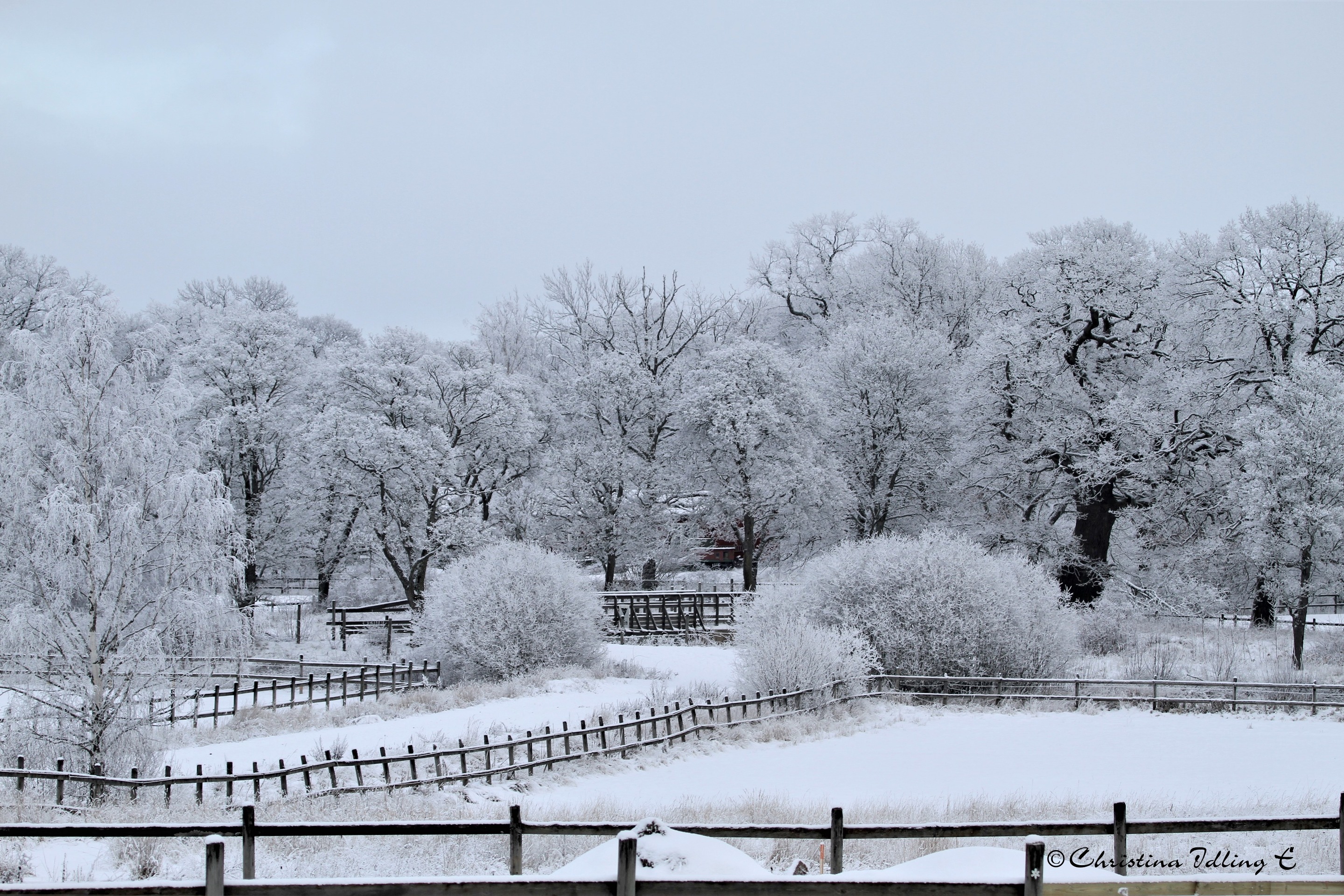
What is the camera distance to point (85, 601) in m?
15.8

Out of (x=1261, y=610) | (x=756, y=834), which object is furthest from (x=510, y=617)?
(x=1261, y=610)

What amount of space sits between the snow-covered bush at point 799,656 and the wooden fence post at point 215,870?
17901 millimetres

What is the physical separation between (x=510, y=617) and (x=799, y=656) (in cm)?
906

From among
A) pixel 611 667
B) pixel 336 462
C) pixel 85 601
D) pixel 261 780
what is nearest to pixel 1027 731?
pixel 611 667

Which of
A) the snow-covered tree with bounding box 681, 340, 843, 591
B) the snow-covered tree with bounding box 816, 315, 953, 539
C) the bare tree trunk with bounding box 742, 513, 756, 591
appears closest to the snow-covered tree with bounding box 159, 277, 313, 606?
the snow-covered tree with bounding box 681, 340, 843, 591

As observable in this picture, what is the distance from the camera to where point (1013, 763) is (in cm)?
1672

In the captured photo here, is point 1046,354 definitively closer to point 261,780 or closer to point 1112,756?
point 1112,756

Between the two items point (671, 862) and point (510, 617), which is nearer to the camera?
point (671, 862)

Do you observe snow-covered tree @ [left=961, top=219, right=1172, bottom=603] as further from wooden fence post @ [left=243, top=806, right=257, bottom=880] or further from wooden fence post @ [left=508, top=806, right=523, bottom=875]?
wooden fence post @ [left=243, top=806, right=257, bottom=880]

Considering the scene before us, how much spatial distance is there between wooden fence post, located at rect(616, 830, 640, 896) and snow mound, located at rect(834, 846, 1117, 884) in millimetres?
1036

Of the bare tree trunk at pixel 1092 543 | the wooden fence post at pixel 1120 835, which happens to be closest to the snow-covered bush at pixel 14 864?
the wooden fence post at pixel 1120 835

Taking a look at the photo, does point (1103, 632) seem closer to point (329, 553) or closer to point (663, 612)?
point (663, 612)

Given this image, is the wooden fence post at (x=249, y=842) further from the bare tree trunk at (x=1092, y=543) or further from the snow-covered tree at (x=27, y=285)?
the snow-covered tree at (x=27, y=285)

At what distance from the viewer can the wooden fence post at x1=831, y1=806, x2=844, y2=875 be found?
6949 mm
